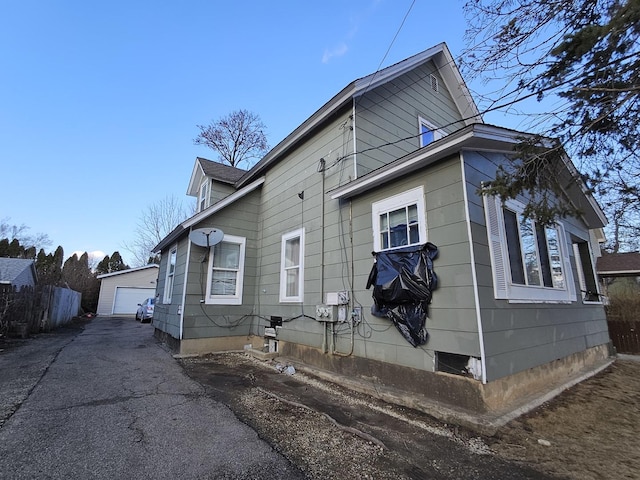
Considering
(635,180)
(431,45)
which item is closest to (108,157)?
(431,45)

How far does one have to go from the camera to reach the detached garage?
22.9 metres

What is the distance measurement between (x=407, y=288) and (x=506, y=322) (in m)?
1.40

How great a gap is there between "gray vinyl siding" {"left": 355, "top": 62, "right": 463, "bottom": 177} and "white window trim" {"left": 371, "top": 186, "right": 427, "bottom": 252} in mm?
1203

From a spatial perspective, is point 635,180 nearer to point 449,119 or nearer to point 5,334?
point 449,119

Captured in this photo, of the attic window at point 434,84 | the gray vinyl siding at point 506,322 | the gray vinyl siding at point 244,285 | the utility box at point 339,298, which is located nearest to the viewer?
the gray vinyl siding at point 506,322

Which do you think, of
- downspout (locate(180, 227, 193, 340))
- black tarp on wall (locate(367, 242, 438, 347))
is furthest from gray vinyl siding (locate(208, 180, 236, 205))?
black tarp on wall (locate(367, 242, 438, 347))

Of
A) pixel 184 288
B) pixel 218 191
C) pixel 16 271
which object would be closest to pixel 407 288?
pixel 184 288

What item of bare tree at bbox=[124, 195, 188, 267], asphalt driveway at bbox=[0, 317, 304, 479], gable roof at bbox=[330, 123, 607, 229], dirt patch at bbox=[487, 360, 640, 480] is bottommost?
dirt patch at bbox=[487, 360, 640, 480]

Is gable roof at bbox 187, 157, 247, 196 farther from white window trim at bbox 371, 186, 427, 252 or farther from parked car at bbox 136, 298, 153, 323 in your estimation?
parked car at bbox 136, 298, 153, 323

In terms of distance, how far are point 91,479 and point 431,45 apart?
993cm

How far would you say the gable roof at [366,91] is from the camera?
6090mm

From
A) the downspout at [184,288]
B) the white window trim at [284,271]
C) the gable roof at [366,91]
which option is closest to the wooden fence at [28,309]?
the downspout at [184,288]

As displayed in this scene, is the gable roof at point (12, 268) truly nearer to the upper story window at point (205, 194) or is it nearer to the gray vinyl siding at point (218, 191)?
the upper story window at point (205, 194)

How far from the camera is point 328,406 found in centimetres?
396
